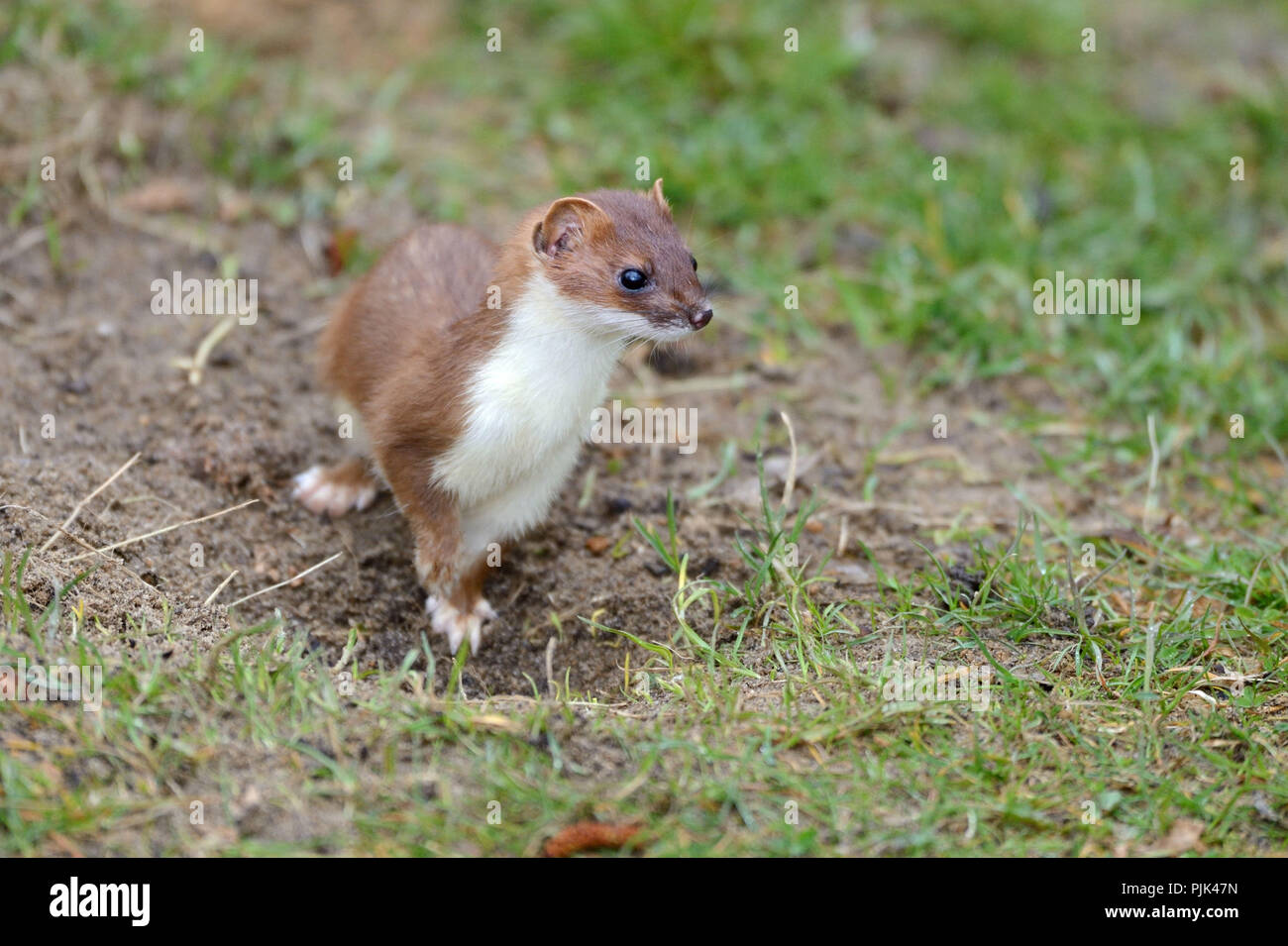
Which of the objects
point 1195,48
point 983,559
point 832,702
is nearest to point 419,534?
point 832,702

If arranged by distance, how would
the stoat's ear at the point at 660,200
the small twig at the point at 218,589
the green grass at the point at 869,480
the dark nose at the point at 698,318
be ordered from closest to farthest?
the green grass at the point at 869,480 < the dark nose at the point at 698,318 < the small twig at the point at 218,589 < the stoat's ear at the point at 660,200

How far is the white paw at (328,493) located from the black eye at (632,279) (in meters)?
1.46

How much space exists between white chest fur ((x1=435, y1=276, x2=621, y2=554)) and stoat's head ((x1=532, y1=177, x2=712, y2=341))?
0.06 meters

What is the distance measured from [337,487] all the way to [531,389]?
1.14 metres

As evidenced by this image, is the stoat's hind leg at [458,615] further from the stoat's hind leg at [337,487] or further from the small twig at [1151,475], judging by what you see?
the small twig at [1151,475]

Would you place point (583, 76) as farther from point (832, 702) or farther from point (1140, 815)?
point (1140, 815)

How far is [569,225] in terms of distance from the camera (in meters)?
4.23

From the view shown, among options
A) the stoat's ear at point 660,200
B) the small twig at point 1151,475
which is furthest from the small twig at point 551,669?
the small twig at point 1151,475

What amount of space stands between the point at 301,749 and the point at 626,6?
5.09 metres

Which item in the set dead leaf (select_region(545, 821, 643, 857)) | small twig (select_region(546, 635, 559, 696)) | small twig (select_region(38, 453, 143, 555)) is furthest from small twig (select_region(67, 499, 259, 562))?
dead leaf (select_region(545, 821, 643, 857))

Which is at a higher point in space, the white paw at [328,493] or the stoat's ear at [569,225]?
the stoat's ear at [569,225]

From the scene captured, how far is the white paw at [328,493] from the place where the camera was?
490 cm

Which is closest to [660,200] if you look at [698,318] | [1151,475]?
[698,318]
